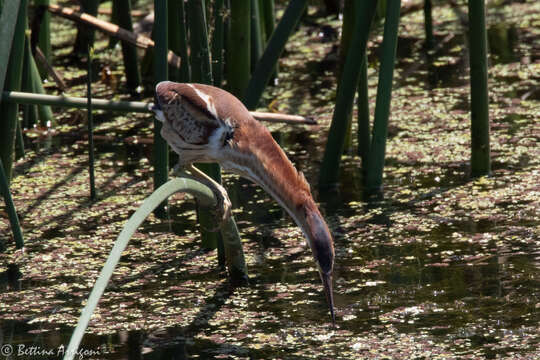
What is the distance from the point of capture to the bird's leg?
11.1ft

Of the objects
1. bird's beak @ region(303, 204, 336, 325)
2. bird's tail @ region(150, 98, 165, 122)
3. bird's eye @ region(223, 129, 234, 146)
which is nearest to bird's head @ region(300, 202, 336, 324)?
bird's beak @ region(303, 204, 336, 325)

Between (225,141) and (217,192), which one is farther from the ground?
(225,141)

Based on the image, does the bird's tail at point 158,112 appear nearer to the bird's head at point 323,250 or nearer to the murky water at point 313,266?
the murky water at point 313,266

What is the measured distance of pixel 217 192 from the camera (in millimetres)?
3439

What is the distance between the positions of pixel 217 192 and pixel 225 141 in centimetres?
21

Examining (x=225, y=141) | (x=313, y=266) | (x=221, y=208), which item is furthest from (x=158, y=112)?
(x=313, y=266)

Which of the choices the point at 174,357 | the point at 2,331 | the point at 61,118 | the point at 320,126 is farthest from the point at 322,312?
the point at 61,118

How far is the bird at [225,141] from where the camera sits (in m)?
3.16

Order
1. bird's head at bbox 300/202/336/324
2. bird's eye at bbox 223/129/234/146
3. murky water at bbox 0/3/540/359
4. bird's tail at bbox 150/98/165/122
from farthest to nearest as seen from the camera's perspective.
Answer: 1. bird's tail at bbox 150/98/165/122
2. bird's eye at bbox 223/129/234/146
3. murky water at bbox 0/3/540/359
4. bird's head at bbox 300/202/336/324

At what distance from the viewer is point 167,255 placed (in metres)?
3.92

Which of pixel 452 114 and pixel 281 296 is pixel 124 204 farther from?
pixel 452 114

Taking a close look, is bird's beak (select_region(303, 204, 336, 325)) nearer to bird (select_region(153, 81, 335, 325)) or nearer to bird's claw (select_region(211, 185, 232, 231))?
bird (select_region(153, 81, 335, 325))

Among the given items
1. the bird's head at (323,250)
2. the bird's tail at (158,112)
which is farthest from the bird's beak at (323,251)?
the bird's tail at (158,112)

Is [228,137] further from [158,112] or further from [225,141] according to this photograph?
[158,112]
